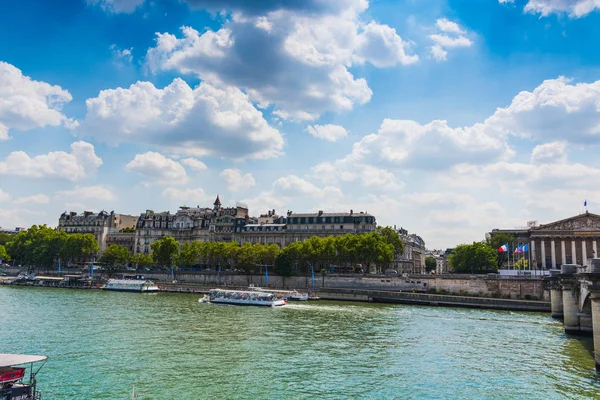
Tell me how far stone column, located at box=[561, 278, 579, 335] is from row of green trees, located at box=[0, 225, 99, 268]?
10612cm

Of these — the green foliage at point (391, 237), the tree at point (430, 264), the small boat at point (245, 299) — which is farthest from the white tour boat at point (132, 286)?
the tree at point (430, 264)

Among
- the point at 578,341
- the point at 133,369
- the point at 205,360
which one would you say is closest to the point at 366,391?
the point at 205,360

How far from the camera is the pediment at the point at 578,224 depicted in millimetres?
92812

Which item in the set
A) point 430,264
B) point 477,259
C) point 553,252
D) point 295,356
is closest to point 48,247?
point 477,259

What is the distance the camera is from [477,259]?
104m

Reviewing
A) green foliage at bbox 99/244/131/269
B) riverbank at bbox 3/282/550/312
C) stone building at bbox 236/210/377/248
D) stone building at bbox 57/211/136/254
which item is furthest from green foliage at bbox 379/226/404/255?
stone building at bbox 57/211/136/254

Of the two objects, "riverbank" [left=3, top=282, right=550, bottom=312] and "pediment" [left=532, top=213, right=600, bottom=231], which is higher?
"pediment" [left=532, top=213, right=600, bottom=231]

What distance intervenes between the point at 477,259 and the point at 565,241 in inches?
668

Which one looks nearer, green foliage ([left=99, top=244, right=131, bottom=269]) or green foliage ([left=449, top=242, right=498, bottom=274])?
green foliage ([left=449, top=242, right=498, bottom=274])

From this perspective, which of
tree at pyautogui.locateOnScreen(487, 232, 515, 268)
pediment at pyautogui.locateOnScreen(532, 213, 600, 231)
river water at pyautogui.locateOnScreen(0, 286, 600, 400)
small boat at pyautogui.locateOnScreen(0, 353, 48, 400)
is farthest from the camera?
tree at pyautogui.locateOnScreen(487, 232, 515, 268)

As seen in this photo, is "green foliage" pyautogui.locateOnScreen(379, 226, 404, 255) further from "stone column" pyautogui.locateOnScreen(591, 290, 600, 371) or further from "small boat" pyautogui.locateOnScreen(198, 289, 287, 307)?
"stone column" pyautogui.locateOnScreen(591, 290, 600, 371)

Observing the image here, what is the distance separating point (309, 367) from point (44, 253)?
10973 cm

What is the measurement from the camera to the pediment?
92.8m

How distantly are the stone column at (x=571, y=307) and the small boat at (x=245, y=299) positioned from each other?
34.8m
